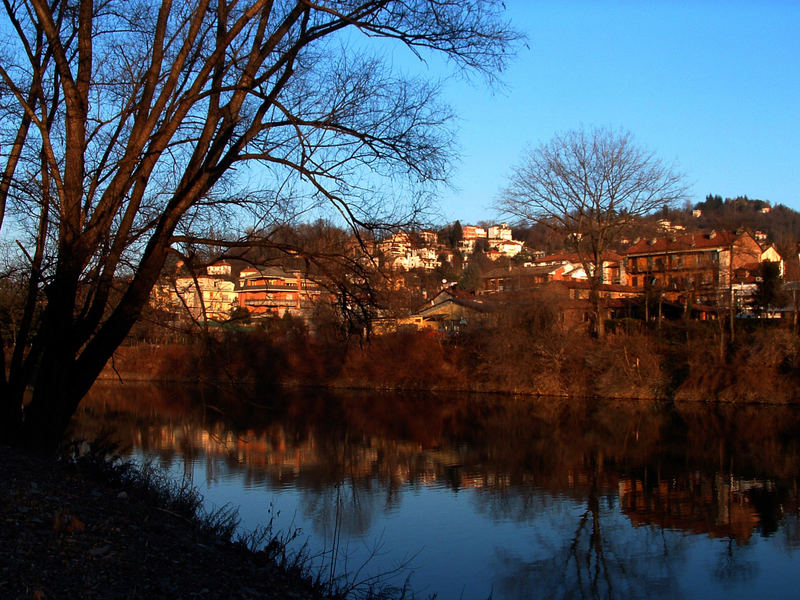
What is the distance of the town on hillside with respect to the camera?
9.22 m

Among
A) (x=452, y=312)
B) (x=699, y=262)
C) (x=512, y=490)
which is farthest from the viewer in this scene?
(x=452, y=312)

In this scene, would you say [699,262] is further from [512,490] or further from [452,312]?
[512,490]

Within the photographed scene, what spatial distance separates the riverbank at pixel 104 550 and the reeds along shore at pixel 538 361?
17.8 metres

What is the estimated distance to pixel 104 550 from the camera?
564cm

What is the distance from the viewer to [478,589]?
9633 mm

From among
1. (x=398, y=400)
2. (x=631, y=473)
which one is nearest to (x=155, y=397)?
(x=398, y=400)

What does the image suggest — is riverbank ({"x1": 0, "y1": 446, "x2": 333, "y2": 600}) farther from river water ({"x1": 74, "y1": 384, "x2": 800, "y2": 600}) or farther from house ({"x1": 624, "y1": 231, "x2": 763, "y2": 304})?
house ({"x1": 624, "y1": 231, "x2": 763, "y2": 304})

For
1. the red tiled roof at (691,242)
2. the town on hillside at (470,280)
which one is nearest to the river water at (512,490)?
the town on hillside at (470,280)

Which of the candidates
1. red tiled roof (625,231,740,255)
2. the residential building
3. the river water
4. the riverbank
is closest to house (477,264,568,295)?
the residential building

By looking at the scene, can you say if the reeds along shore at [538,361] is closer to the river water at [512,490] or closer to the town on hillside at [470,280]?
the town on hillside at [470,280]

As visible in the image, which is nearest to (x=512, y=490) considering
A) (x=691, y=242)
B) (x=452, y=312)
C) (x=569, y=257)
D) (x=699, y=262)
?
(x=699, y=262)

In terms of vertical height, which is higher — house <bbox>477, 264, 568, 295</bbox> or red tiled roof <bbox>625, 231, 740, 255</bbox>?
red tiled roof <bbox>625, 231, 740, 255</bbox>

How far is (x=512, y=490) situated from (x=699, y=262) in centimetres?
2814

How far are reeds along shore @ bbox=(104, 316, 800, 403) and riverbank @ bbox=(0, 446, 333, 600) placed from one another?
17844 mm
